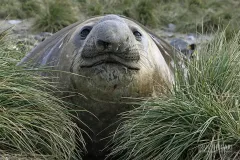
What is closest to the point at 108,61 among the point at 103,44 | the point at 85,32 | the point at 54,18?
the point at 103,44

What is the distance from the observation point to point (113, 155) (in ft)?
14.6

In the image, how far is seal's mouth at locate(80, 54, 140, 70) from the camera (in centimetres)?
405

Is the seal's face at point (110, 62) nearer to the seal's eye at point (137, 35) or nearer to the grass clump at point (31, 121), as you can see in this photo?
the seal's eye at point (137, 35)

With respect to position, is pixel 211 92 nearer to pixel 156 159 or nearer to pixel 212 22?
pixel 156 159

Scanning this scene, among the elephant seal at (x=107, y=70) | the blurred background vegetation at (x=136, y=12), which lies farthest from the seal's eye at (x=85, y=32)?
the blurred background vegetation at (x=136, y=12)

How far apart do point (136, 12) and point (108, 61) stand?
1184cm

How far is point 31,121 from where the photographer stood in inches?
159

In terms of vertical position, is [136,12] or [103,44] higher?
[103,44]

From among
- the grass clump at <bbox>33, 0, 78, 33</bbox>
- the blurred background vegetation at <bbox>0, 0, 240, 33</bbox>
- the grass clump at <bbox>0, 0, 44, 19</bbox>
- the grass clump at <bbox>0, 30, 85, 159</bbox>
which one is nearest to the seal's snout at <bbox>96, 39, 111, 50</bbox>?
the grass clump at <bbox>0, 30, 85, 159</bbox>

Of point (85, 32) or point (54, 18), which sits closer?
point (85, 32)

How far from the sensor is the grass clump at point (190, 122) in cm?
380

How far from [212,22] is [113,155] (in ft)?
36.2

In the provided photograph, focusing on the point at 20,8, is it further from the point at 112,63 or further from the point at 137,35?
the point at 112,63

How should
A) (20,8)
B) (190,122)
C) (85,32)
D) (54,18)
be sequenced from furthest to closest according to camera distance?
(20,8) → (54,18) → (85,32) → (190,122)
